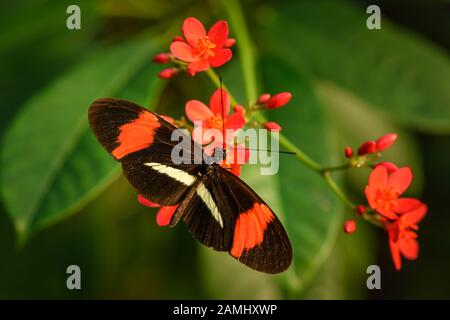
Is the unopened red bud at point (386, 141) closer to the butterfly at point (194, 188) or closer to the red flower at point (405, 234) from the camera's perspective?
the red flower at point (405, 234)

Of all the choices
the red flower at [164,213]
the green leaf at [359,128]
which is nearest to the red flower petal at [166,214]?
the red flower at [164,213]

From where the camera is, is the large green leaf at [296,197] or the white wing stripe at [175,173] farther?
the large green leaf at [296,197]

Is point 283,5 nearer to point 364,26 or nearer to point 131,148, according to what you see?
point 364,26

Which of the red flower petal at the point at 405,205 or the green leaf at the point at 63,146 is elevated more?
the green leaf at the point at 63,146

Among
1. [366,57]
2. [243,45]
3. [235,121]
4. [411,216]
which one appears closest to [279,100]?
[235,121]

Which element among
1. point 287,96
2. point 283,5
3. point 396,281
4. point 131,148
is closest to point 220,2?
point 283,5

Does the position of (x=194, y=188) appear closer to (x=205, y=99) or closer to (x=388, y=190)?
(x=388, y=190)

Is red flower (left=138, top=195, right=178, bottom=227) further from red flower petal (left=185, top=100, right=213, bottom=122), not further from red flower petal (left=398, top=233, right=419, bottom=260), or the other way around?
red flower petal (left=398, top=233, right=419, bottom=260)
